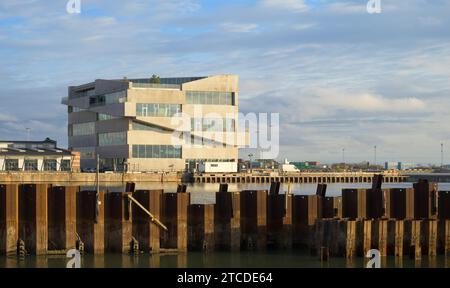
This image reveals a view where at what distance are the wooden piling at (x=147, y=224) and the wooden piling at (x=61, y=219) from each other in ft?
7.86

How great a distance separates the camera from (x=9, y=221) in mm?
31094

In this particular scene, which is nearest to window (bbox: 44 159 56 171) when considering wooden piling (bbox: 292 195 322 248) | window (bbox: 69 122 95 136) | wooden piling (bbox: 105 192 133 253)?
window (bbox: 69 122 95 136)

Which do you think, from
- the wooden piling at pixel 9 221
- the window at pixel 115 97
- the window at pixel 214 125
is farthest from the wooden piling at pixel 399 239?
the window at pixel 115 97

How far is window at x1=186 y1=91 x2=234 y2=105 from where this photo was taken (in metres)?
122

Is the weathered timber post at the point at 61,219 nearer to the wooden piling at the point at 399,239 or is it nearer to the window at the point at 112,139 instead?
the wooden piling at the point at 399,239

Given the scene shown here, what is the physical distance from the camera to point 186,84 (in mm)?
122188

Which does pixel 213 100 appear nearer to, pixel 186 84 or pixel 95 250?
pixel 186 84

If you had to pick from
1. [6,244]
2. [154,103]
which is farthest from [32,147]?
[6,244]

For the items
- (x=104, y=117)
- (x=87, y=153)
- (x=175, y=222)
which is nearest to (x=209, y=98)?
(x=104, y=117)

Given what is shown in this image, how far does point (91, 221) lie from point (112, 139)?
95242mm

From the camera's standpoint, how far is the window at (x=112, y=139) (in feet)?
401
